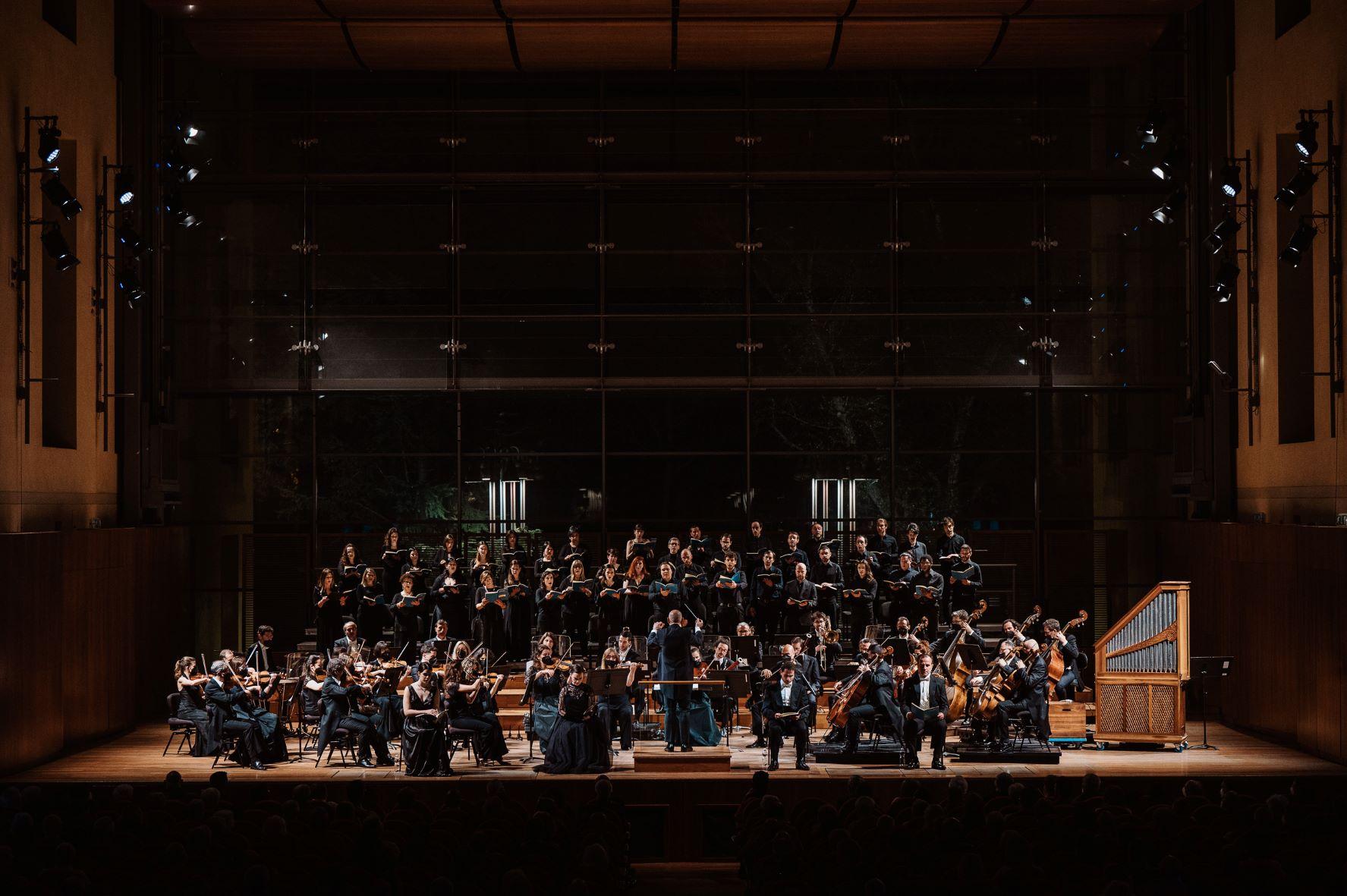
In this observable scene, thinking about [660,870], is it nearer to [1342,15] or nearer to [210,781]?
[210,781]

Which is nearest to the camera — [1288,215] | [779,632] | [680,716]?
[680,716]

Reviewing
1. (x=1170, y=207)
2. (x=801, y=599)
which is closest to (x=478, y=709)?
(x=801, y=599)

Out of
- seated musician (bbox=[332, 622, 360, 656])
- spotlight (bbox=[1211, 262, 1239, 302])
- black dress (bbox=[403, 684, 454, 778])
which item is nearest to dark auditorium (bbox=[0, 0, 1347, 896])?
black dress (bbox=[403, 684, 454, 778])

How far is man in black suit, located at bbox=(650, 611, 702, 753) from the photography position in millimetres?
14625

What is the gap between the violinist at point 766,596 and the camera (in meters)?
17.3

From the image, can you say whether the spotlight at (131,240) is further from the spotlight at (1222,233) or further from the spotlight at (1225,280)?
the spotlight at (1225,280)

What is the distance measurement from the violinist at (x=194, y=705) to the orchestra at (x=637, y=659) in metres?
0.02

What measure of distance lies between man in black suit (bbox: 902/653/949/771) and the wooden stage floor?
218mm

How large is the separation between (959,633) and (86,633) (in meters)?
9.45

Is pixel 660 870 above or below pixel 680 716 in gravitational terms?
below

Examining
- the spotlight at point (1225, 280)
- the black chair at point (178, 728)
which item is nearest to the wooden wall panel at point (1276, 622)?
the spotlight at point (1225, 280)

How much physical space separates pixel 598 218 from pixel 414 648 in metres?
6.34

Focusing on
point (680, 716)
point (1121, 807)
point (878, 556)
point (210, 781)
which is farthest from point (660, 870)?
Result: point (878, 556)

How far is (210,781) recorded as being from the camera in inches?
426
